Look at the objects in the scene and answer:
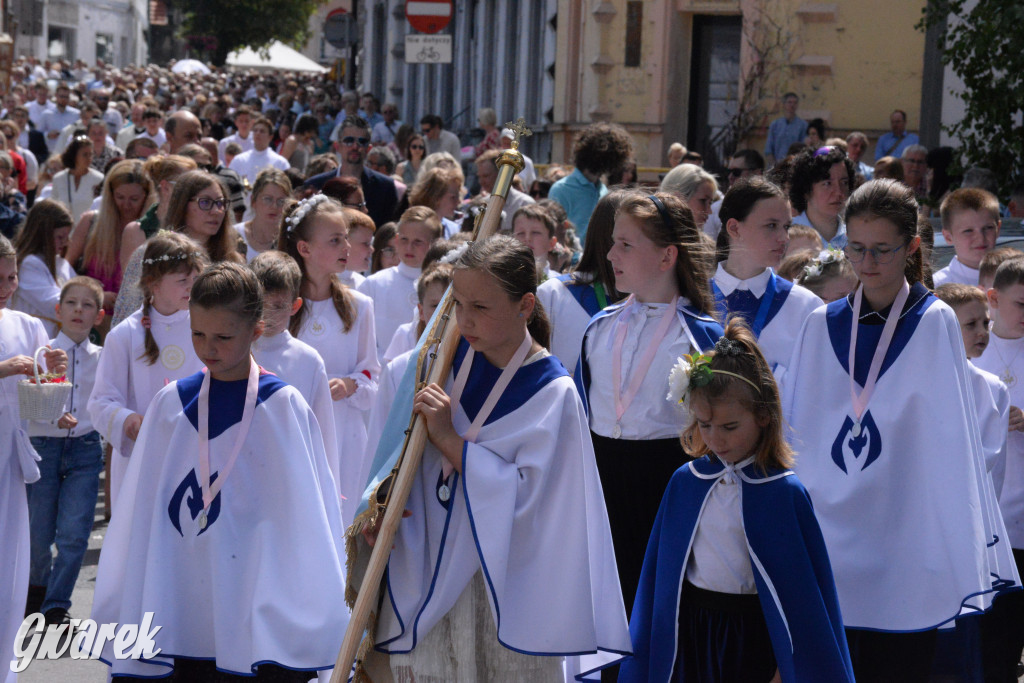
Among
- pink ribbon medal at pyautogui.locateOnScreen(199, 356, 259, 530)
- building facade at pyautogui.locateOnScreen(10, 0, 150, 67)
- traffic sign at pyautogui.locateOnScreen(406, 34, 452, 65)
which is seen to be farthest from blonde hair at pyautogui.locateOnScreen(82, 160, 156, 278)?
building facade at pyautogui.locateOnScreen(10, 0, 150, 67)

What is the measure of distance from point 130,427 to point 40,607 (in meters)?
2.00

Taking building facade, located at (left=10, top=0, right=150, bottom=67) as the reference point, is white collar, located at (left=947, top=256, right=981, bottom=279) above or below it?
below

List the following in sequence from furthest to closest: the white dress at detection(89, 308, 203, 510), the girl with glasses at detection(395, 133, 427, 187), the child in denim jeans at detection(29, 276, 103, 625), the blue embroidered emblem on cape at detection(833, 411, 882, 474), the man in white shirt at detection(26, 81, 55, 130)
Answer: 1. the man in white shirt at detection(26, 81, 55, 130)
2. the girl with glasses at detection(395, 133, 427, 187)
3. the child in denim jeans at detection(29, 276, 103, 625)
4. the white dress at detection(89, 308, 203, 510)
5. the blue embroidered emblem on cape at detection(833, 411, 882, 474)

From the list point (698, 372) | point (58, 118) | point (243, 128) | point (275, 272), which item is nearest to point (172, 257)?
point (275, 272)

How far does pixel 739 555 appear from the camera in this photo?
4.02m

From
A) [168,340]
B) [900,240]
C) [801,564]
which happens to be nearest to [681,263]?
[900,240]

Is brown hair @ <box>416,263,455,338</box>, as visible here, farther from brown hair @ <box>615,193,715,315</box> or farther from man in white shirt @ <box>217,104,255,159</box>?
man in white shirt @ <box>217,104,255,159</box>

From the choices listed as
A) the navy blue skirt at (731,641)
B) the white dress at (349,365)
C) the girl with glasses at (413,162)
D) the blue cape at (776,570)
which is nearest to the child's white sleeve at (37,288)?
the white dress at (349,365)

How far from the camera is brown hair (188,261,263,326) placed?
15.2 feet

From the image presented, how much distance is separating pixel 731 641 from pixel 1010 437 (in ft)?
8.33

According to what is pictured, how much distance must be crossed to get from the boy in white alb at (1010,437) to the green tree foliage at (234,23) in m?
68.0

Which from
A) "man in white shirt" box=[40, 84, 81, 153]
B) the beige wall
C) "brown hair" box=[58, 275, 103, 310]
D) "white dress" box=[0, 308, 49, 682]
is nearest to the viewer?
"white dress" box=[0, 308, 49, 682]

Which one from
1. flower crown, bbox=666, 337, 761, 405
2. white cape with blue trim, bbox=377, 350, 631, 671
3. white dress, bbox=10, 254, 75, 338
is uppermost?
flower crown, bbox=666, 337, 761, 405

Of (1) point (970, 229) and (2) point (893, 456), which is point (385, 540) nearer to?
(2) point (893, 456)
